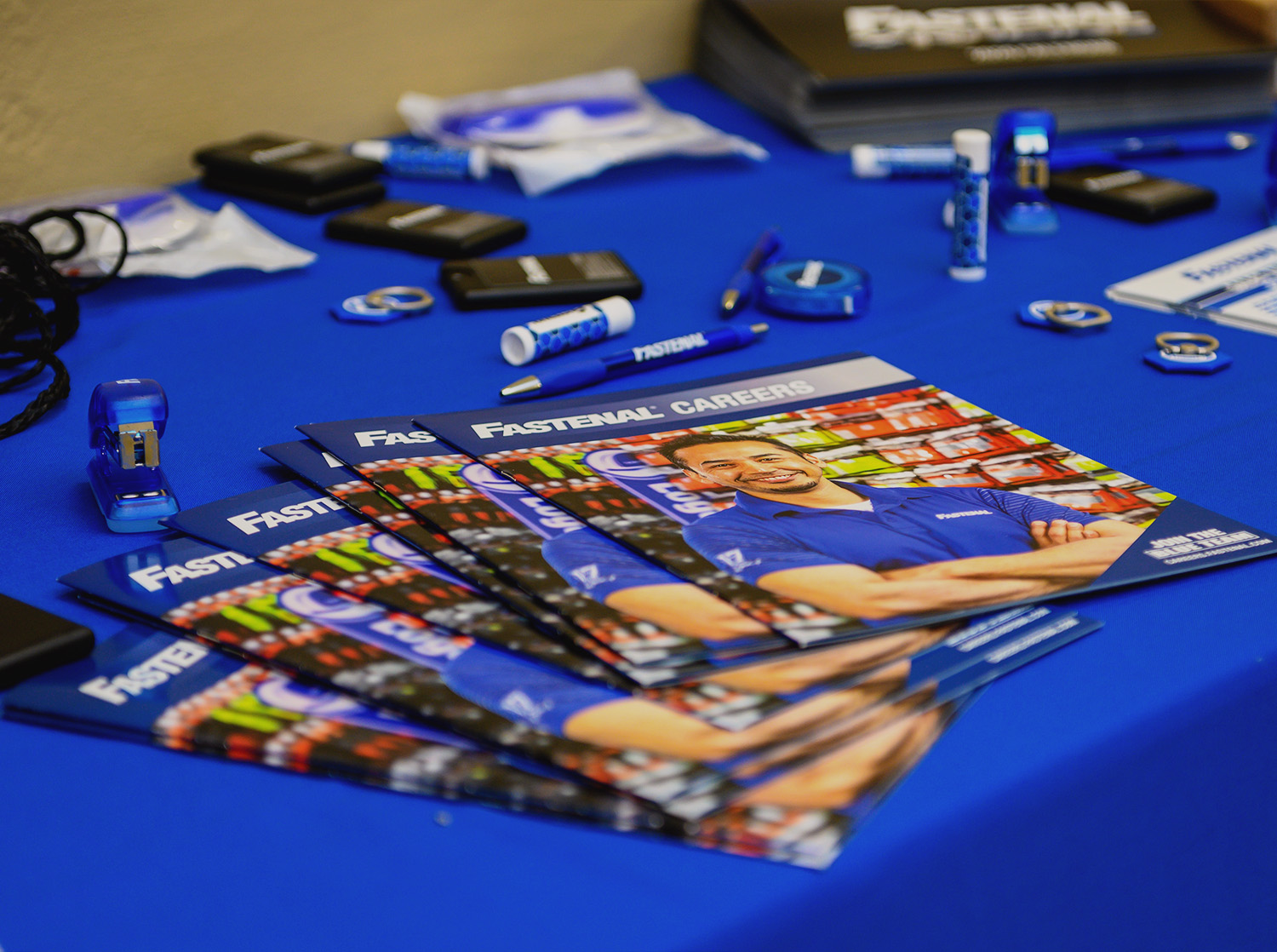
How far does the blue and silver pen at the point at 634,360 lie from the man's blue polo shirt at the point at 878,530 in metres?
0.19

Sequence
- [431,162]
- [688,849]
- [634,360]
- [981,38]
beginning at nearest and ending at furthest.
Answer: [688,849] < [634,360] < [431,162] < [981,38]

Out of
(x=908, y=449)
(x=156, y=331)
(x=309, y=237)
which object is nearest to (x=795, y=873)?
(x=908, y=449)

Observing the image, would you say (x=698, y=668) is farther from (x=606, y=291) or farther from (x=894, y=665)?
(x=606, y=291)

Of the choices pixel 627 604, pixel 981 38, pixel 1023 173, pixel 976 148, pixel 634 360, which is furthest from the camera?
pixel 981 38

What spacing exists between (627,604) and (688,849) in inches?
5.0

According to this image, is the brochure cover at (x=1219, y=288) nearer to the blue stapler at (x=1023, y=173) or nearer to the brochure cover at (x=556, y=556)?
→ the blue stapler at (x=1023, y=173)

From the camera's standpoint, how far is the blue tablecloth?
0.39 m

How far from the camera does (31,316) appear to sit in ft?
2.62

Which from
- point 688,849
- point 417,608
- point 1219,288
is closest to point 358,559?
point 417,608

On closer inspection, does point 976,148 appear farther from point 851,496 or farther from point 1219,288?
point 851,496

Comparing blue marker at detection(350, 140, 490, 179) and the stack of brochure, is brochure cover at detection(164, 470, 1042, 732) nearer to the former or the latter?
the stack of brochure

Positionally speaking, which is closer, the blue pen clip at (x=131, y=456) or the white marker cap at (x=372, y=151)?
the blue pen clip at (x=131, y=456)

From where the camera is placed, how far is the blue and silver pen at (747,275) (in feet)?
2.83

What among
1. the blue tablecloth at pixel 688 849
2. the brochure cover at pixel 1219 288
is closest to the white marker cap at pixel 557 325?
the blue tablecloth at pixel 688 849
